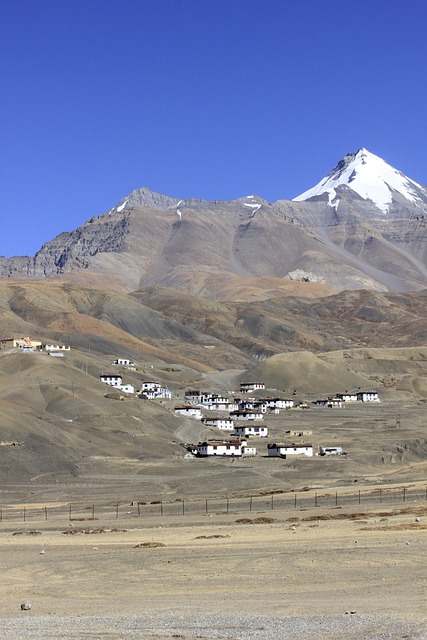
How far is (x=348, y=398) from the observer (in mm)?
185375

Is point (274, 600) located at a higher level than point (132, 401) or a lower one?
lower

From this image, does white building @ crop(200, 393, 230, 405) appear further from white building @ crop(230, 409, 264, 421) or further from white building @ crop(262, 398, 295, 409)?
white building @ crop(230, 409, 264, 421)

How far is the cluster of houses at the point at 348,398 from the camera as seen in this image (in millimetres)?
179000

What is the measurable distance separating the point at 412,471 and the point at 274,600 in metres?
63.7

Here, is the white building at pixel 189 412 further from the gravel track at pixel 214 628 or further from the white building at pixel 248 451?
the gravel track at pixel 214 628

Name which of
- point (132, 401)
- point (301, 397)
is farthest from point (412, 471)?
point (301, 397)

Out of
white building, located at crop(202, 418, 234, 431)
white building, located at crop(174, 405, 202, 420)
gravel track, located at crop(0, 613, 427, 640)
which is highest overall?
white building, located at crop(174, 405, 202, 420)

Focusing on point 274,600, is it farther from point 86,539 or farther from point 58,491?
point 58,491

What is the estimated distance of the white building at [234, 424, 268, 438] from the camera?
133 metres

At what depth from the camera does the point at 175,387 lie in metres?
191

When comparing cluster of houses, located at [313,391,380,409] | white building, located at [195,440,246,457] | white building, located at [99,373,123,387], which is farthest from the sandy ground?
cluster of houses, located at [313,391,380,409]

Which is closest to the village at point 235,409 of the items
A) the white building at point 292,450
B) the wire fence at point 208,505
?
the white building at point 292,450

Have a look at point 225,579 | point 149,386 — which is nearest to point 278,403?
point 149,386

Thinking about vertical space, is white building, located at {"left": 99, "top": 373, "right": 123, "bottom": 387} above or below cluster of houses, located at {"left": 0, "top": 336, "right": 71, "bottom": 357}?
below
